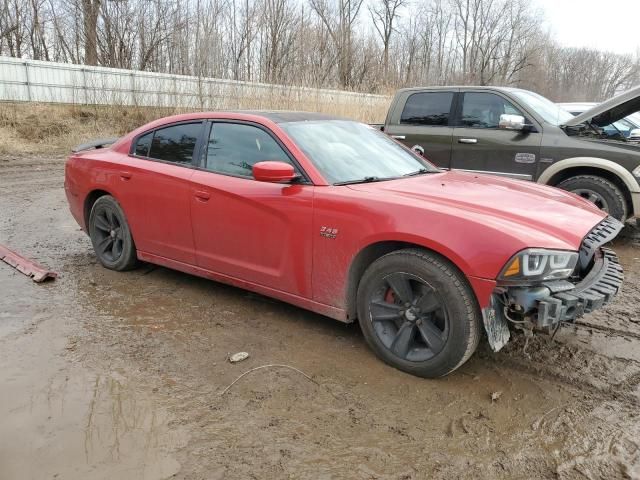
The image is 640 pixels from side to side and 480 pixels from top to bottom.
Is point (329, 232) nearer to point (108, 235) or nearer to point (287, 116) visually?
point (287, 116)

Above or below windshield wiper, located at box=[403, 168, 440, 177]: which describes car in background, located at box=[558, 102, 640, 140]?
above

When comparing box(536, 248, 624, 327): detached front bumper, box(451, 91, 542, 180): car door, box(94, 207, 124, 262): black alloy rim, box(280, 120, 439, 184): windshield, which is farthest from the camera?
box(451, 91, 542, 180): car door

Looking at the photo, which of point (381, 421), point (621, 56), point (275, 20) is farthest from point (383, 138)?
point (621, 56)

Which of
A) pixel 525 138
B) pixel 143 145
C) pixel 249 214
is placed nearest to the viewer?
pixel 249 214

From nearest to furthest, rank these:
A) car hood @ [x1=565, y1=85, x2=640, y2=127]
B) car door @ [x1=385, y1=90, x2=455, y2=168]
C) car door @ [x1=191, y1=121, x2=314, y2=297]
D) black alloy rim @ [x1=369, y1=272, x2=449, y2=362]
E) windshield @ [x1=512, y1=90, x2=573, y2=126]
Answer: black alloy rim @ [x1=369, y1=272, x2=449, y2=362] → car door @ [x1=191, y1=121, x2=314, y2=297] → car hood @ [x1=565, y1=85, x2=640, y2=127] → windshield @ [x1=512, y1=90, x2=573, y2=126] → car door @ [x1=385, y1=90, x2=455, y2=168]

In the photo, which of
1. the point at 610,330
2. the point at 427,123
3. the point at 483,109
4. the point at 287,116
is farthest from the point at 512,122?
the point at 287,116

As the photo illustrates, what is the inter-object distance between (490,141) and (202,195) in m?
4.23

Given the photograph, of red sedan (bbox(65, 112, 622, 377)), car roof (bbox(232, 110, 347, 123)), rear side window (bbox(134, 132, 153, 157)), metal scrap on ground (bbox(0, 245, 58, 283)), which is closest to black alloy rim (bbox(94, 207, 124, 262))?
red sedan (bbox(65, 112, 622, 377))

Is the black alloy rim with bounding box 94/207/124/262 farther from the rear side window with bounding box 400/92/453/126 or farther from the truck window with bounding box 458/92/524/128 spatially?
the truck window with bounding box 458/92/524/128

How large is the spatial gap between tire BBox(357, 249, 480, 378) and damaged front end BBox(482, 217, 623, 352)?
128 millimetres

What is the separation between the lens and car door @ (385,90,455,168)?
7.12 metres

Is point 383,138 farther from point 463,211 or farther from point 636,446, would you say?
point 636,446

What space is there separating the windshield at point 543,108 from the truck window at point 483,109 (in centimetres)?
20

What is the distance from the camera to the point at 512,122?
6344 mm
